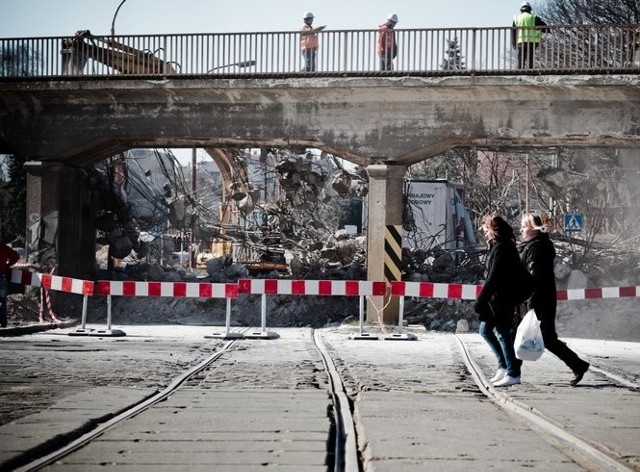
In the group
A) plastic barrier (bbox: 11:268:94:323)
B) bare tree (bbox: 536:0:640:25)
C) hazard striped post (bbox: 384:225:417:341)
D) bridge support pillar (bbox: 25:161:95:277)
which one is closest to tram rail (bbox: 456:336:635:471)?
plastic barrier (bbox: 11:268:94:323)

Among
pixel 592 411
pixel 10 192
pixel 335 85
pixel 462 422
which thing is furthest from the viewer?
pixel 10 192

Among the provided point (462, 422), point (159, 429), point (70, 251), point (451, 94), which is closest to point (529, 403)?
point (462, 422)

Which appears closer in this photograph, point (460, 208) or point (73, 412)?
point (73, 412)

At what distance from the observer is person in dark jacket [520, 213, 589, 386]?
1130 cm

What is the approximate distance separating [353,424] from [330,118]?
1480cm

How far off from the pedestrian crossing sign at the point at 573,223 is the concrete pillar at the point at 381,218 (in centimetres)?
884

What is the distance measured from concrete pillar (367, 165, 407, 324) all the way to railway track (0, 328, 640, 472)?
866cm

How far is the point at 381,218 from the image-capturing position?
72.8 feet

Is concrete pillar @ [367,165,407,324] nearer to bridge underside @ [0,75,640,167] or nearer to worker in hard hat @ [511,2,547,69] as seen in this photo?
bridge underside @ [0,75,640,167]

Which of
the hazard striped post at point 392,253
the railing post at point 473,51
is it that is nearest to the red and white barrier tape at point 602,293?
the hazard striped post at point 392,253

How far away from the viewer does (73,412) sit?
28.1ft

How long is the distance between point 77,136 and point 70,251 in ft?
9.30

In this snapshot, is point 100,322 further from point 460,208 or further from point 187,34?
point 460,208

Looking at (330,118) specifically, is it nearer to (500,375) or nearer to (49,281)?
(49,281)
